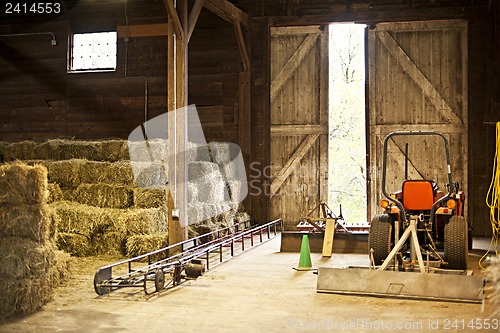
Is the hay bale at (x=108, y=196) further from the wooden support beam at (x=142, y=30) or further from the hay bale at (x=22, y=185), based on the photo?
the wooden support beam at (x=142, y=30)

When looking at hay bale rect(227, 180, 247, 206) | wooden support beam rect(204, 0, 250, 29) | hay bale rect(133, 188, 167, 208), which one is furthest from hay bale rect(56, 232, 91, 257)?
wooden support beam rect(204, 0, 250, 29)

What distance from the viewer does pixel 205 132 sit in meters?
14.0

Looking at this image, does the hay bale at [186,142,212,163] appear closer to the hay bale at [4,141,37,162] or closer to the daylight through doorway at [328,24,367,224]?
the hay bale at [4,141,37,162]

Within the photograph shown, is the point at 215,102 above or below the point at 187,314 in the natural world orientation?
above

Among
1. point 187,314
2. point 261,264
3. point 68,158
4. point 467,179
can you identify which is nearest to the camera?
point 187,314

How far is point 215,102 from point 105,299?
26.8ft

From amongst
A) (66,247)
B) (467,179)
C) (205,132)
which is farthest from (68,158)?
(467,179)

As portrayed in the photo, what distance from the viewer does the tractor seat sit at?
7505 millimetres

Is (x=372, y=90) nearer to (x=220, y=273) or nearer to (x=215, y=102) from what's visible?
(x=215, y=102)

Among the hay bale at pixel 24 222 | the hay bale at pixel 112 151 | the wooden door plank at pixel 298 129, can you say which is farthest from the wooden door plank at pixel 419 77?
the hay bale at pixel 24 222

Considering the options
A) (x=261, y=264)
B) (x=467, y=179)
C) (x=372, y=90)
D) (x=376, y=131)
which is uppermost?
(x=372, y=90)

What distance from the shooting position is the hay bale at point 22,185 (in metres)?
6.14

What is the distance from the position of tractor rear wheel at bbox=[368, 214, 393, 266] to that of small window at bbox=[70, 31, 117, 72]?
8.81m

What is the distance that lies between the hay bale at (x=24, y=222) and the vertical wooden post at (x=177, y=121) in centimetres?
293
